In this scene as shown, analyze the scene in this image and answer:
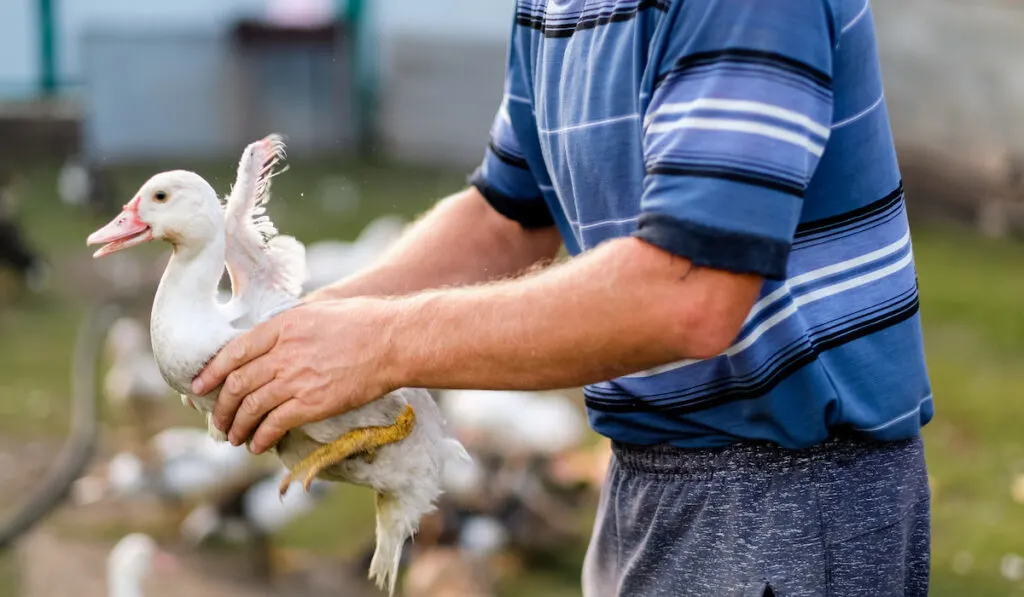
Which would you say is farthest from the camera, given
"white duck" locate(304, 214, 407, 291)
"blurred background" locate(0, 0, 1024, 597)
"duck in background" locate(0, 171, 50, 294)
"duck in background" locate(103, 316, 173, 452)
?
"duck in background" locate(0, 171, 50, 294)

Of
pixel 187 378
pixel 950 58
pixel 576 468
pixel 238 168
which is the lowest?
pixel 576 468

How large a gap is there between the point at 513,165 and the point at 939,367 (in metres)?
4.70

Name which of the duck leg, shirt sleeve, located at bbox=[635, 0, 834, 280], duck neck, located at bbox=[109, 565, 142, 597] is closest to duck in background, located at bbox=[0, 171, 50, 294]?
duck neck, located at bbox=[109, 565, 142, 597]

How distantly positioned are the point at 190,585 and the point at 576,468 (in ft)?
5.08

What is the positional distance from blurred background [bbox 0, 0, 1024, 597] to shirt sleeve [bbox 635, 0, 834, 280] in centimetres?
81

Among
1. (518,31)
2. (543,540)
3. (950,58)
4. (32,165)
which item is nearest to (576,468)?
(543,540)

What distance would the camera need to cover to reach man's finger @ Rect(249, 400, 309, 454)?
159cm

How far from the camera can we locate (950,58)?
8844mm

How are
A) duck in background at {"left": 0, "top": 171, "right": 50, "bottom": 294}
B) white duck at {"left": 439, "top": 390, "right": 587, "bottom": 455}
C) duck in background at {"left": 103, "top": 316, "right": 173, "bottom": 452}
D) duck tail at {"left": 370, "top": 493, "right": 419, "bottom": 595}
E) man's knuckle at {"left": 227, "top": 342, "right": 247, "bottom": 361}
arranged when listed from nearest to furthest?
man's knuckle at {"left": 227, "top": 342, "right": 247, "bottom": 361} < duck tail at {"left": 370, "top": 493, "right": 419, "bottom": 595} < white duck at {"left": 439, "top": 390, "right": 587, "bottom": 455} < duck in background at {"left": 103, "top": 316, "right": 173, "bottom": 452} < duck in background at {"left": 0, "top": 171, "right": 50, "bottom": 294}

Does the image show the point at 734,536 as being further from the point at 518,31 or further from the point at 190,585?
the point at 190,585

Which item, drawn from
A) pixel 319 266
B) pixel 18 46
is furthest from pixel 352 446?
pixel 18 46

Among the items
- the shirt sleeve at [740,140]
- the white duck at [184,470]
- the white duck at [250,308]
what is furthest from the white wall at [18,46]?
the shirt sleeve at [740,140]

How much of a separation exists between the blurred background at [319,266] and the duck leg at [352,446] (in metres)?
0.43

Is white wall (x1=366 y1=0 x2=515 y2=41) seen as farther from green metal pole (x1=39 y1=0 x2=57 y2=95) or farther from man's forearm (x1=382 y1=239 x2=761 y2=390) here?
man's forearm (x1=382 y1=239 x2=761 y2=390)
